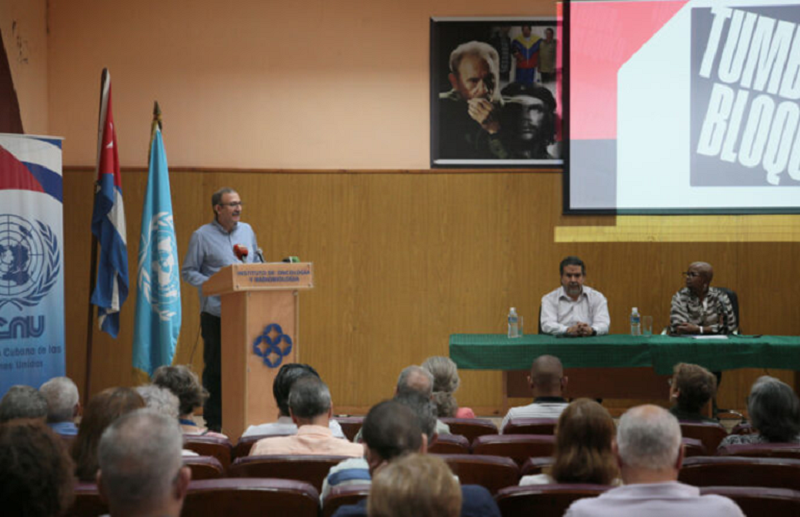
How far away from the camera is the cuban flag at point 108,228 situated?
22.9 ft

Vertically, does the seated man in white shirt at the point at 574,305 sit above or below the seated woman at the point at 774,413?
above

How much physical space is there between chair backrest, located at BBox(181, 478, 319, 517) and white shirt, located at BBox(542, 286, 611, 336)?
5205mm

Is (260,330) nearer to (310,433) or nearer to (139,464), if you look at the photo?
(310,433)

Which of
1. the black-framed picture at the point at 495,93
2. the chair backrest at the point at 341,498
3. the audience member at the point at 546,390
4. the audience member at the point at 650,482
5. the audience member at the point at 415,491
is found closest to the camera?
the audience member at the point at 415,491

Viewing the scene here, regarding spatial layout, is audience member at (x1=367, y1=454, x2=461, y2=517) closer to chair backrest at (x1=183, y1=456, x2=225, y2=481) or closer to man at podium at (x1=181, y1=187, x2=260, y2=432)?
chair backrest at (x1=183, y1=456, x2=225, y2=481)

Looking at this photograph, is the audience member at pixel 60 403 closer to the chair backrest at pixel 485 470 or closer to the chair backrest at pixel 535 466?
the chair backrest at pixel 485 470

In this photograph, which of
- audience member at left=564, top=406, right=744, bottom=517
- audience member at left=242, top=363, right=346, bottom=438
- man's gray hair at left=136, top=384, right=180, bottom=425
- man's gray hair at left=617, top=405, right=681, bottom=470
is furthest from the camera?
audience member at left=242, top=363, right=346, bottom=438

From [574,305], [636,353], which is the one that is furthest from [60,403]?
[574,305]

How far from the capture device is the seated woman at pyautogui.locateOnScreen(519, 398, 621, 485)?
9.06 feet

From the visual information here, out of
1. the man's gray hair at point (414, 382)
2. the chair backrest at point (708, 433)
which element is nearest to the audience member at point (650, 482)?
the chair backrest at point (708, 433)

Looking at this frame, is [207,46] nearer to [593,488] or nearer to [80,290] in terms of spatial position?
[80,290]

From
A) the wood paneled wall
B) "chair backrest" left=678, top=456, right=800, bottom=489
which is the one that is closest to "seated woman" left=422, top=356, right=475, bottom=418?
"chair backrest" left=678, top=456, right=800, bottom=489

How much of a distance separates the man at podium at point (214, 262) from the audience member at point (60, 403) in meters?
2.19

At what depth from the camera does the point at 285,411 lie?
4.32 meters
